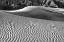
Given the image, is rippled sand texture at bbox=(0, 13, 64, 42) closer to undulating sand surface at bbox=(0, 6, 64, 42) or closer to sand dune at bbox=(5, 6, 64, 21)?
undulating sand surface at bbox=(0, 6, 64, 42)

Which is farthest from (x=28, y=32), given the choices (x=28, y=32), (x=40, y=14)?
(x=40, y=14)

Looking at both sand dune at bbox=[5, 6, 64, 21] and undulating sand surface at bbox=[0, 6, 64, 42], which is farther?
sand dune at bbox=[5, 6, 64, 21]

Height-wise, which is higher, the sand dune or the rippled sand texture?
the rippled sand texture

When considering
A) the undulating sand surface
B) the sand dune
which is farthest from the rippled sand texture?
the sand dune

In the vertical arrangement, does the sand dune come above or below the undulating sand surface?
below

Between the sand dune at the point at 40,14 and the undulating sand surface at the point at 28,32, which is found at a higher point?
the undulating sand surface at the point at 28,32

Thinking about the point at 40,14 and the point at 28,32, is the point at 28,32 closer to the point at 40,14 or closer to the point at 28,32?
the point at 28,32

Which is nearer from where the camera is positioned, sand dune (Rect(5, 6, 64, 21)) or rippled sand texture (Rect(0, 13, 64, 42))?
rippled sand texture (Rect(0, 13, 64, 42))

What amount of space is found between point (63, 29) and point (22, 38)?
1.06 ft

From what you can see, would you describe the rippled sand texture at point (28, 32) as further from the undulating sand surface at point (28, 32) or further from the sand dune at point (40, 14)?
the sand dune at point (40, 14)

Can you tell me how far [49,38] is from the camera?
590mm

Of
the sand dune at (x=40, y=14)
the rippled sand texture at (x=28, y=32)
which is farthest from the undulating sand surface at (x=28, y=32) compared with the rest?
the sand dune at (x=40, y=14)

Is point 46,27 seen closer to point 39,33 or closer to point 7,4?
point 39,33

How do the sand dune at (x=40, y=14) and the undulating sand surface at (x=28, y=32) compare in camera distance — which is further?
the sand dune at (x=40, y=14)
